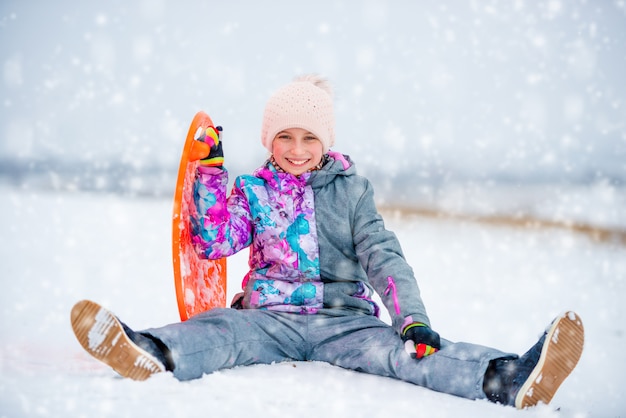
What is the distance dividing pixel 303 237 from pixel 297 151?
0.21 metres

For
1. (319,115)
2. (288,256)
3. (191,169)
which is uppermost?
(319,115)

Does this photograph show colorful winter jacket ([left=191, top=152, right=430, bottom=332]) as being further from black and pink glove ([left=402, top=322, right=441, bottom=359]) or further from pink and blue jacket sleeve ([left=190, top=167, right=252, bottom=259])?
black and pink glove ([left=402, top=322, right=441, bottom=359])

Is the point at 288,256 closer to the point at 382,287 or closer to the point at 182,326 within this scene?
the point at 382,287

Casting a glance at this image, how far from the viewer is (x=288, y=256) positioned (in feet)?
4.79

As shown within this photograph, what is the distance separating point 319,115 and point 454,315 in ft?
2.65

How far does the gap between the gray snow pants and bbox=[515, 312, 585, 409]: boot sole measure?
9 cm

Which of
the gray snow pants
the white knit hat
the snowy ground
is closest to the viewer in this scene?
the snowy ground

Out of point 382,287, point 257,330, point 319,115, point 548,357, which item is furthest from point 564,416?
point 319,115

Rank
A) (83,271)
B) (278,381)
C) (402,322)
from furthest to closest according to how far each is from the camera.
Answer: (83,271) → (402,322) → (278,381)

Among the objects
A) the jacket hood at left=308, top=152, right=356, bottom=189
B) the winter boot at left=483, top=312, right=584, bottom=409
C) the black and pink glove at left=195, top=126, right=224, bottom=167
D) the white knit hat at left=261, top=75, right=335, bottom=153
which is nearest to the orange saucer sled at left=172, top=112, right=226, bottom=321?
the black and pink glove at left=195, top=126, right=224, bottom=167

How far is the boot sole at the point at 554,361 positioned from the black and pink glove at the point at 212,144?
2.55ft

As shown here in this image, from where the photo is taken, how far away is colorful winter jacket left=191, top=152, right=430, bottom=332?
1.43 m

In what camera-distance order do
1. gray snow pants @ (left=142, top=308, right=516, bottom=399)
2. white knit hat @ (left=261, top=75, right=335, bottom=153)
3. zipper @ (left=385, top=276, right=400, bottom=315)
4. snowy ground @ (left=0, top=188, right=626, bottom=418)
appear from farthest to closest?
white knit hat @ (left=261, top=75, right=335, bottom=153) < zipper @ (left=385, top=276, right=400, bottom=315) < gray snow pants @ (left=142, top=308, right=516, bottom=399) < snowy ground @ (left=0, top=188, right=626, bottom=418)

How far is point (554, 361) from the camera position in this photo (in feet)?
3.52
